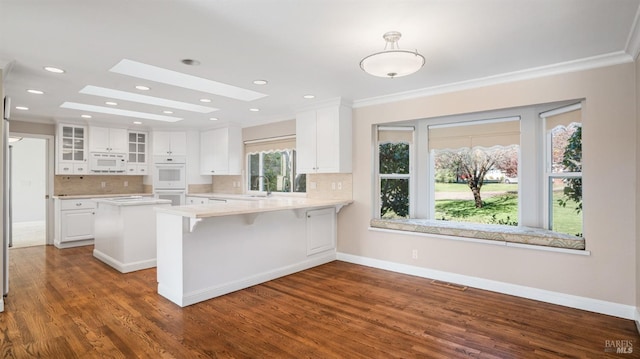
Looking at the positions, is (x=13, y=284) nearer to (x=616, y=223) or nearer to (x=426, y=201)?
(x=426, y=201)

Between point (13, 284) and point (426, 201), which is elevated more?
point (426, 201)

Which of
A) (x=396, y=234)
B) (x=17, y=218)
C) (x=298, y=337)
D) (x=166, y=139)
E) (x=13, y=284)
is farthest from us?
(x=17, y=218)

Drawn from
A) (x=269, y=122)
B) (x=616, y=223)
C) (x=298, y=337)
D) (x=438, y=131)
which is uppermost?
(x=269, y=122)

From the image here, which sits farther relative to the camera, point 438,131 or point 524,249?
point 438,131

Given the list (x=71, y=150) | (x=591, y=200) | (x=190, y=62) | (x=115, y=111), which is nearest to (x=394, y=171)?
(x=591, y=200)

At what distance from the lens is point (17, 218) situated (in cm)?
876

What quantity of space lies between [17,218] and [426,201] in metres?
10.4

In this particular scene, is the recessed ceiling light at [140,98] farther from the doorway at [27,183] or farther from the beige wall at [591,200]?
the doorway at [27,183]

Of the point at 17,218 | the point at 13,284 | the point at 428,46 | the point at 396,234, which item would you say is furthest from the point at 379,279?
the point at 17,218

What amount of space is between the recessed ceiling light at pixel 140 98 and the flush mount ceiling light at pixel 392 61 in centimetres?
334

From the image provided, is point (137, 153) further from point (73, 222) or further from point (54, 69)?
point (54, 69)

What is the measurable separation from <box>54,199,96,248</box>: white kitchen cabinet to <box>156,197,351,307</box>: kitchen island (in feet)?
11.0

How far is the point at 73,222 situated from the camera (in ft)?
19.1

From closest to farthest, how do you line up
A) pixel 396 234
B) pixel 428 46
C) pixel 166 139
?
pixel 428 46
pixel 396 234
pixel 166 139
